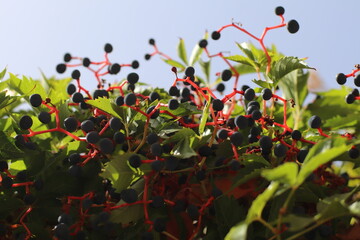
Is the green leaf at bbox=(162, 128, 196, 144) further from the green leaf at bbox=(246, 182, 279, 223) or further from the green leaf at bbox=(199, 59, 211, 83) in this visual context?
the green leaf at bbox=(199, 59, 211, 83)

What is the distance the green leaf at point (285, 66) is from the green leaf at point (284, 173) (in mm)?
384

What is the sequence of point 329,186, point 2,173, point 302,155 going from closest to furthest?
point 302,155 < point 329,186 < point 2,173

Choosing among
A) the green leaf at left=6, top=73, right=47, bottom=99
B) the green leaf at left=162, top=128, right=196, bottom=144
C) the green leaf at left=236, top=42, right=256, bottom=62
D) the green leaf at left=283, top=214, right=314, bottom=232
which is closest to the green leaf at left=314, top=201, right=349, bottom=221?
the green leaf at left=283, top=214, right=314, bottom=232

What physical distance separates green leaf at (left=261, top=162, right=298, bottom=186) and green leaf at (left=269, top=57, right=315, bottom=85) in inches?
15.1

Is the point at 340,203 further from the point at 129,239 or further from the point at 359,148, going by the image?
the point at 129,239

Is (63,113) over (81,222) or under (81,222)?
over

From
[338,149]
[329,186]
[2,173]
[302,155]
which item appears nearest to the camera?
[338,149]

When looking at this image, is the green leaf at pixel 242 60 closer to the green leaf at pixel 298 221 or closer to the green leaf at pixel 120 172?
the green leaf at pixel 120 172

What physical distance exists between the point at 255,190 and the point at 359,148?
22 cm

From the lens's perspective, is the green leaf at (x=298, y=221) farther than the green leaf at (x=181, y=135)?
No

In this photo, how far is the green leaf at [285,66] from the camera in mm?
1018

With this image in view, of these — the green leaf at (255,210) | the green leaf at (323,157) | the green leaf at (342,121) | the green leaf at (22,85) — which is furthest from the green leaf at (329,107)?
the green leaf at (22,85)

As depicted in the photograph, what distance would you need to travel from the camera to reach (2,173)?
1.12m

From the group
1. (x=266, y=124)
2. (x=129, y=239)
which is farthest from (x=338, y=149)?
(x=129, y=239)
